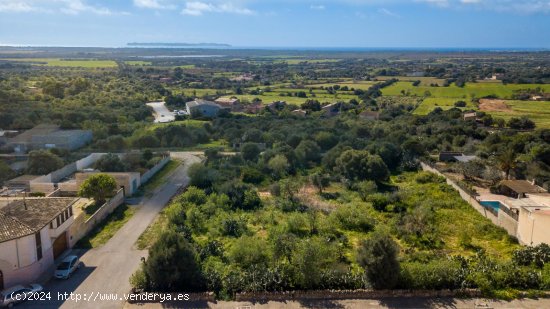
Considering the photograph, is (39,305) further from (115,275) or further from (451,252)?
(451,252)

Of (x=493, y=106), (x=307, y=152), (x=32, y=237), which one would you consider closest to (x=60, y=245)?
(x=32, y=237)

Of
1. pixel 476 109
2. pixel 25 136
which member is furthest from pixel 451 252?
pixel 476 109

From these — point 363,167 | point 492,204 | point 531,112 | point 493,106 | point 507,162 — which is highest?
point 493,106

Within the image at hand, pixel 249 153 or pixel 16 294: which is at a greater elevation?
pixel 249 153

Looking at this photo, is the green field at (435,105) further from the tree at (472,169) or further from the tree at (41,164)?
the tree at (41,164)

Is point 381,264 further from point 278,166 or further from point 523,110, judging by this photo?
point 523,110

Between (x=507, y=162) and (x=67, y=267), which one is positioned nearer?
(x=67, y=267)

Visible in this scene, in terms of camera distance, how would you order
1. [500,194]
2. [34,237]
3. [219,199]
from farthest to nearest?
[500,194], [219,199], [34,237]
